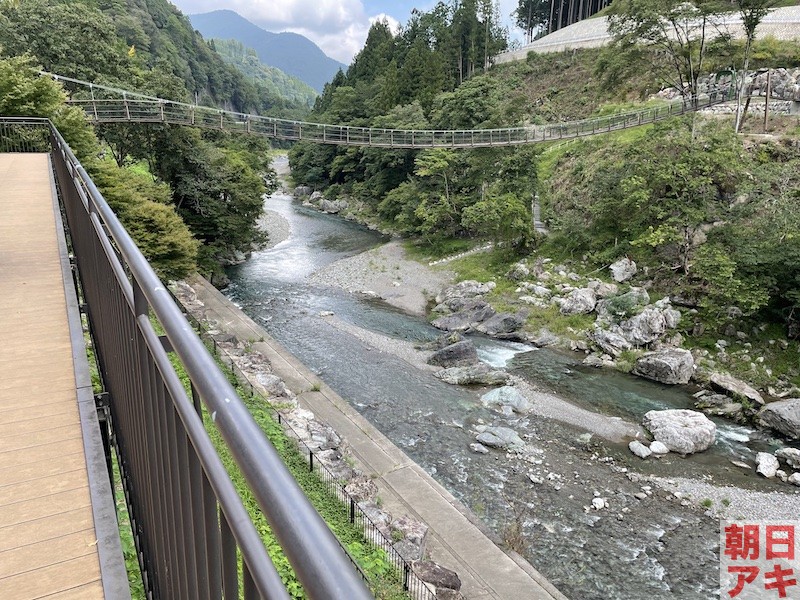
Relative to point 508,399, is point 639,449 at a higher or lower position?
lower

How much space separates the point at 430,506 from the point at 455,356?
19.3 feet

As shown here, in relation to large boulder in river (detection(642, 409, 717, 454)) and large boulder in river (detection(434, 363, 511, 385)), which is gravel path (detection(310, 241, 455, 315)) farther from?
large boulder in river (detection(642, 409, 717, 454))

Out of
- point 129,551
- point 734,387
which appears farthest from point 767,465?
point 129,551

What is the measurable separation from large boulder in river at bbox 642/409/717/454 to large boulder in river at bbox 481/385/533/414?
2337 millimetres

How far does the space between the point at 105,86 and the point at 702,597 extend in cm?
2339

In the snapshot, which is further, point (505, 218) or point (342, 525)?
point (505, 218)

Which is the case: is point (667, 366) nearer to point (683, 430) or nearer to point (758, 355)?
point (758, 355)

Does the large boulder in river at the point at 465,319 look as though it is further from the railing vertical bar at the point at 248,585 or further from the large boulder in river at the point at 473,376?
the railing vertical bar at the point at 248,585

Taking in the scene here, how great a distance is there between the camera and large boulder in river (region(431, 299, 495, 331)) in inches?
625

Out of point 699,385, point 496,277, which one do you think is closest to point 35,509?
point 699,385

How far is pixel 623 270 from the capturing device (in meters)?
16.5

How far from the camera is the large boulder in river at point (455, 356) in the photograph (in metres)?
13.1

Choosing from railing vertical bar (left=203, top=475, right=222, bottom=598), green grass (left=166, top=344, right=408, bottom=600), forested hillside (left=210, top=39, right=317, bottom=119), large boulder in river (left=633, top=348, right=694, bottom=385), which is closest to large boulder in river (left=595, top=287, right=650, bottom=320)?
large boulder in river (left=633, top=348, right=694, bottom=385)

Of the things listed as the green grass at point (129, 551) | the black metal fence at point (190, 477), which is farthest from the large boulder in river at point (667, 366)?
the black metal fence at point (190, 477)
